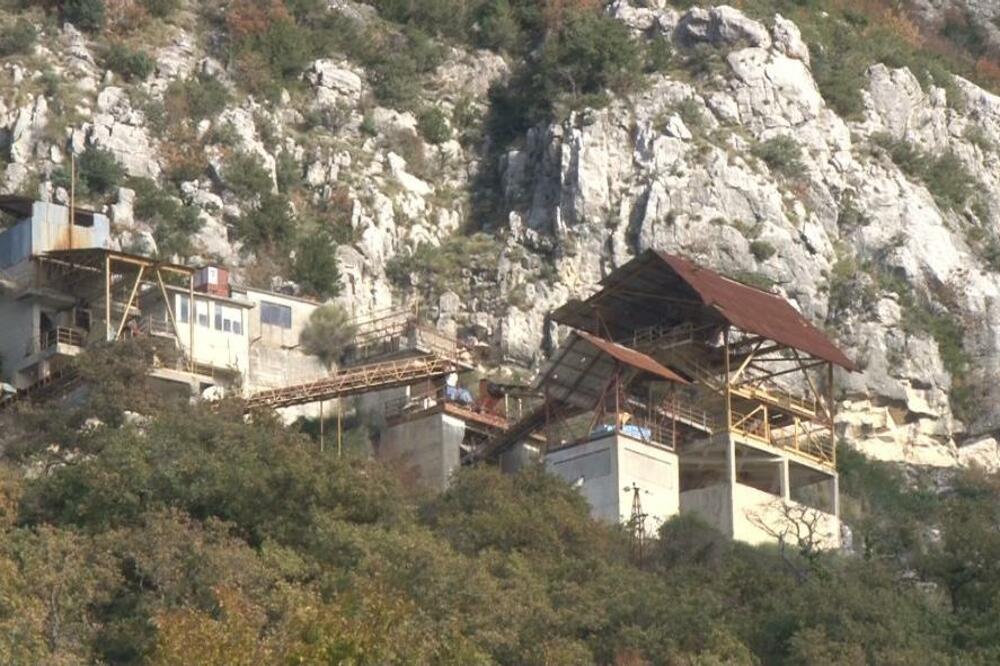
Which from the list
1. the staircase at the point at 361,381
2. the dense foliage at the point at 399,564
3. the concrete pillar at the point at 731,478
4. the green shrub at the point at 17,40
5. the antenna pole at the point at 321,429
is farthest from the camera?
the green shrub at the point at 17,40

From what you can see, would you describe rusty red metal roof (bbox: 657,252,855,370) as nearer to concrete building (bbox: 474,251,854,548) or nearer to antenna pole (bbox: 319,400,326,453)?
concrete building (bbox: 474,251,854,548)

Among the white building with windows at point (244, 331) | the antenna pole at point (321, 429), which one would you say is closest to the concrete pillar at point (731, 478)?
the antenna pole at point (321, 429)

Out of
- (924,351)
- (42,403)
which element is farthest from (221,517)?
(924,351)

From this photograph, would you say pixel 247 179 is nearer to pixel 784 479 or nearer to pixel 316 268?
pixel 316 268

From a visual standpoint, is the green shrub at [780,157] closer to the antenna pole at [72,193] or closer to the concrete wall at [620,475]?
the concrete wall at [620,475]

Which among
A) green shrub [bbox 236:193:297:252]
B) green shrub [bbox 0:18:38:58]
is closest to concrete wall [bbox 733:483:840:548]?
green shrub [bbox 236:193:297:252]
